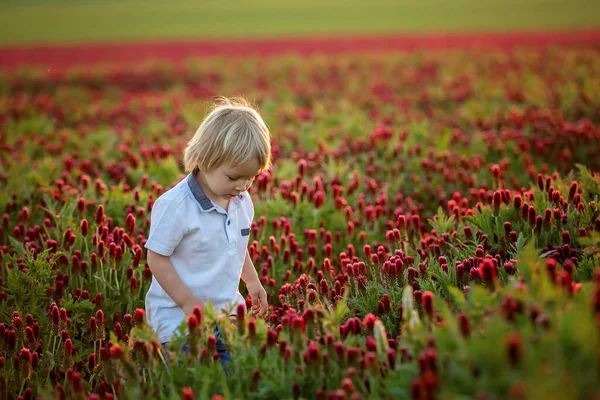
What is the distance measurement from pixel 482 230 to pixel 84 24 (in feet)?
182

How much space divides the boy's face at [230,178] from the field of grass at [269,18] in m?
36.6

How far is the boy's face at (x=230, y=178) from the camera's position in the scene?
3.63 meters

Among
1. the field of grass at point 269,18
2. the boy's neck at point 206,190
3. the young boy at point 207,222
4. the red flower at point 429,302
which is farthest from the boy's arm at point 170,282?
the field of grass at point 269,18

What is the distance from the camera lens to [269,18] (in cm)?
5459

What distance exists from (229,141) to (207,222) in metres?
0.50

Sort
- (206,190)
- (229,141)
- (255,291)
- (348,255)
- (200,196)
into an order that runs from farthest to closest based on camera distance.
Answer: (348,255) → (255,291) → (206,190) → (200,196) → (229,141)

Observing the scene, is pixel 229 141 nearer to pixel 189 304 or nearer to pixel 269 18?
pixel 189 304

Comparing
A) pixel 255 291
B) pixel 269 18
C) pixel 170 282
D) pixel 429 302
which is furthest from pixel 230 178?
pixel 269 18

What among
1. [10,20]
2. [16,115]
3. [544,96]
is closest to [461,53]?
[544,96]

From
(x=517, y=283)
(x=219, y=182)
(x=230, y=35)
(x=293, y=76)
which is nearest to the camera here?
(x=517, y=283)

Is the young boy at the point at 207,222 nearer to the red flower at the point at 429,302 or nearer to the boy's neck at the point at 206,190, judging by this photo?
the boy's neck at the point at 206,190

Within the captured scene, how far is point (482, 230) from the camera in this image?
473cm

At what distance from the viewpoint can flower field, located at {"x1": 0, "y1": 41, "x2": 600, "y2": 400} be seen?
260 cm

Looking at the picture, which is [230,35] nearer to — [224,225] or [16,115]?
[16,115]
